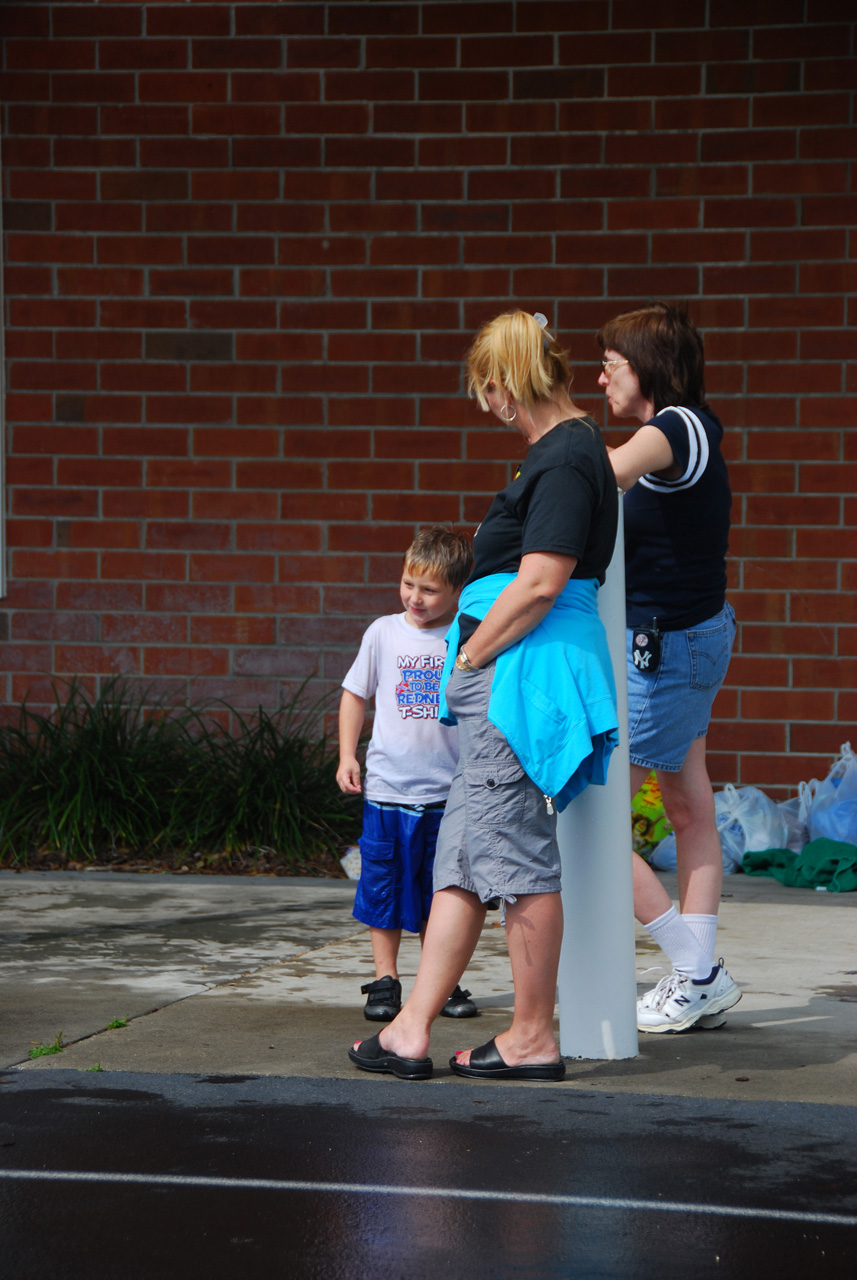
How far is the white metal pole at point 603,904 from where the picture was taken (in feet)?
13.3

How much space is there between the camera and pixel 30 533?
8.47 m

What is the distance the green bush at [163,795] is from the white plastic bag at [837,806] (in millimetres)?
2203

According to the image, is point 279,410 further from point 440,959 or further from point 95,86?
point 440,959

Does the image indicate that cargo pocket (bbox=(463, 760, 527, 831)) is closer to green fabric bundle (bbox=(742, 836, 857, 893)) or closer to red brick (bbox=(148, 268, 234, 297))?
green fabric bundle (bbox=(742, 836, 857, 893))

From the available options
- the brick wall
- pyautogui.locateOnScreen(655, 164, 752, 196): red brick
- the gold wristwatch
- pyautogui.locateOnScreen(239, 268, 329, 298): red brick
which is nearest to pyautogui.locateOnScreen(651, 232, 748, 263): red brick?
the brick wall

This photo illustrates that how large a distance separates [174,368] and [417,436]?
1.39 m

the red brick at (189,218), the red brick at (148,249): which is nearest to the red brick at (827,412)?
the red brick at (189,218)

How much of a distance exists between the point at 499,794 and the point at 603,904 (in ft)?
1.68

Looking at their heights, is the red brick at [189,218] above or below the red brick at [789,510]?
above

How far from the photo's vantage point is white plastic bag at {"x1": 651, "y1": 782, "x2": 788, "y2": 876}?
719cm

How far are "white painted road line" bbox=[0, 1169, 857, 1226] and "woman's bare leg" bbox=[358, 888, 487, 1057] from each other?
743mm

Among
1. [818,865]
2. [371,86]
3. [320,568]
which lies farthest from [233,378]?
[818,865]

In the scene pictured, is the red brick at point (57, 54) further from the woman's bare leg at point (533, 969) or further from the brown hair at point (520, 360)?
the woman's bare leg at point (533, 969)

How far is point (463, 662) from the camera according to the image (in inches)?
150
